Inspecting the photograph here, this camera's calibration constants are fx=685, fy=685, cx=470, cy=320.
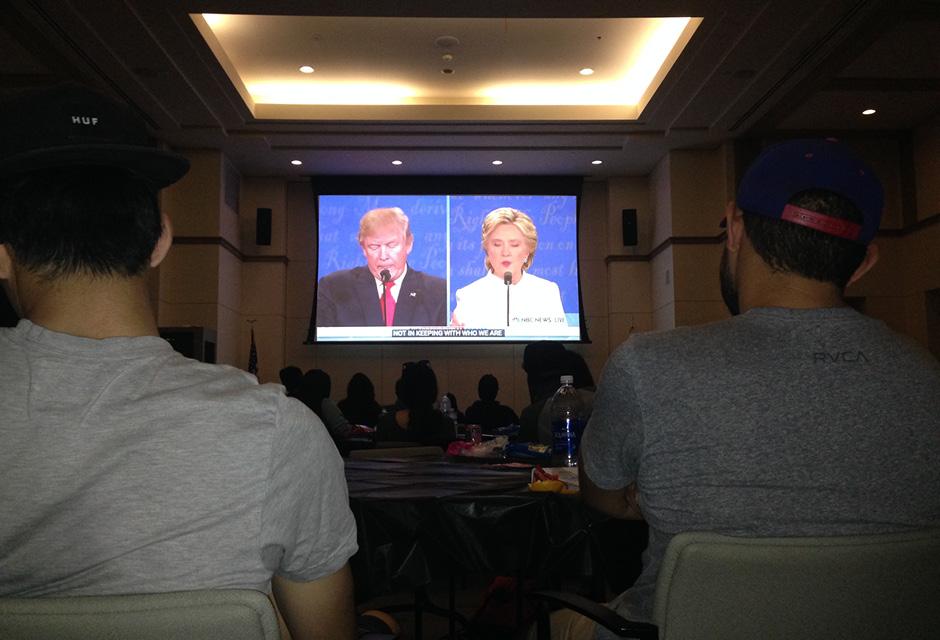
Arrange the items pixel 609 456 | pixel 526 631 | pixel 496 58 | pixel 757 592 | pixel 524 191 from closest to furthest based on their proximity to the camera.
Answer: pixel 757 592 < pixel 609 456 < pixel 526 631 < pixel 496 58 < pixel 524 191

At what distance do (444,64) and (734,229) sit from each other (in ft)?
20.8

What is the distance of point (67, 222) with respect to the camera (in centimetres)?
95

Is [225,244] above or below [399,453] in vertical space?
above

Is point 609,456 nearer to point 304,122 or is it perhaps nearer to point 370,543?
point 370,543

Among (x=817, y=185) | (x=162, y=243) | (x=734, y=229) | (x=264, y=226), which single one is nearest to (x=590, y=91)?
(x=264, y=226)

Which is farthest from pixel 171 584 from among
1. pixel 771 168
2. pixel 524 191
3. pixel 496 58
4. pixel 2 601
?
pixel 524 191

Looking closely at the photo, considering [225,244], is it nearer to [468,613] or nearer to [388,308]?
[388,308]

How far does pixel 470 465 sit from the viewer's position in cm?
259

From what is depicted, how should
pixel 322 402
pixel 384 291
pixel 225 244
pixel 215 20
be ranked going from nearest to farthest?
pixel 322 402, pixel 215 20, pixel 225 244, pixel 384 291

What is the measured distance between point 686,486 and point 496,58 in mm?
6606

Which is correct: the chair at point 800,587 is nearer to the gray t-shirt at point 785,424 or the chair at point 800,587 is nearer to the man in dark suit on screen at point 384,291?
the gray t-shirt at point 785,424

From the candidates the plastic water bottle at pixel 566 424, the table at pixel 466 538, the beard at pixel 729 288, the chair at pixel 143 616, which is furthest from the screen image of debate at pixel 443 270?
the chair at pixel 143 616

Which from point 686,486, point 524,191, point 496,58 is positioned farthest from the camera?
point 524,191

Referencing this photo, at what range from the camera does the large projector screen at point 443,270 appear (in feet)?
30.0
